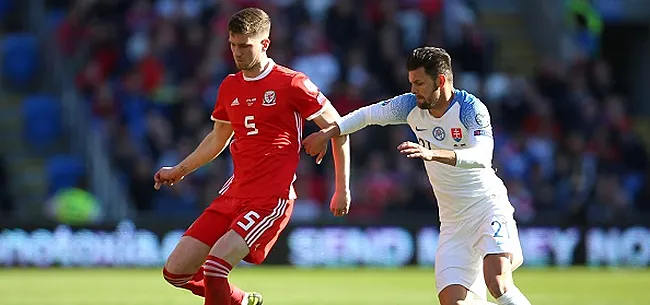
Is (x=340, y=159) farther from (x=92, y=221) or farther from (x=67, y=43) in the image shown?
(x=67, y=43)

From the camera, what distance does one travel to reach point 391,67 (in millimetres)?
21625

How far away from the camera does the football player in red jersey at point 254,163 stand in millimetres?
9016

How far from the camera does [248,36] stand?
898cm

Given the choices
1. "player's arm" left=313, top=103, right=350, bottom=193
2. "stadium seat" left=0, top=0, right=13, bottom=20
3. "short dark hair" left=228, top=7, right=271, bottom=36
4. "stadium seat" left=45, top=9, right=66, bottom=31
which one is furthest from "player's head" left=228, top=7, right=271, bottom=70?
"stadium seat" left=0, top=0, right=13, bottom=20

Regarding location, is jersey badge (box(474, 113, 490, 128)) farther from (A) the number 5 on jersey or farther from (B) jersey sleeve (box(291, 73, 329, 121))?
(A) the number 5 on jersey

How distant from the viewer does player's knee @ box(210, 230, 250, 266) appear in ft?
29.3

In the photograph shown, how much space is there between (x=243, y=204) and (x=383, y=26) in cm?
1318

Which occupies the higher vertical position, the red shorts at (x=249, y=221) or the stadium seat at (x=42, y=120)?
the stadium seat at (x=42, y=120)

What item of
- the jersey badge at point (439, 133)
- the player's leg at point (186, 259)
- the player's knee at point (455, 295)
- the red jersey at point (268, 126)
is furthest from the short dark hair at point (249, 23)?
the player's knee at point (455, 295)

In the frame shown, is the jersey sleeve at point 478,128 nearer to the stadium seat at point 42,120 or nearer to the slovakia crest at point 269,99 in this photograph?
the slovakia crest at point 269,99

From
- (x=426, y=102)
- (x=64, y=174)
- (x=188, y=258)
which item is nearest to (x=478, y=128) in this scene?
(x=426, y=102)

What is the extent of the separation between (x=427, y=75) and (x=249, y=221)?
1.52m

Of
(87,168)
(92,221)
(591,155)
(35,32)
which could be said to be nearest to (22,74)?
(35,32)

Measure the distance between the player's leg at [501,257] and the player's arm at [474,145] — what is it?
0.42 meters
